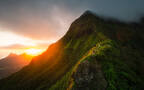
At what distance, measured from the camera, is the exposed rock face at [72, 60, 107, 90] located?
23.9 meters

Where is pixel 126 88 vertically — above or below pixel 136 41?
below

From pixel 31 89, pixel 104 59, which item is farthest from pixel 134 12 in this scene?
pixel 31 89

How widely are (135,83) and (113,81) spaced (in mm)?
8193

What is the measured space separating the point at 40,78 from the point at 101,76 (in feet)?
279

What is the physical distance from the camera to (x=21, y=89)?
97312mm

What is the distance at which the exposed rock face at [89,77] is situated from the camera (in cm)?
2385

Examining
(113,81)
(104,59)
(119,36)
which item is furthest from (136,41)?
(113,81)

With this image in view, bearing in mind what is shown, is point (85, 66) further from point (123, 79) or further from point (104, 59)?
point (123, 79)

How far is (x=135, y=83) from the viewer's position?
82.7 feet

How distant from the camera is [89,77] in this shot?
2609cm

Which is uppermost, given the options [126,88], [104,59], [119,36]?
[119,36]

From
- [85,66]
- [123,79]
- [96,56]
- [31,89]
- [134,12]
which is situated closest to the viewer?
[123,79]

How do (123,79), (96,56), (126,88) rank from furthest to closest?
(96,56) < (123,79) < (126,88)

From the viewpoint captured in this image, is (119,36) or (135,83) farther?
(119,36)
